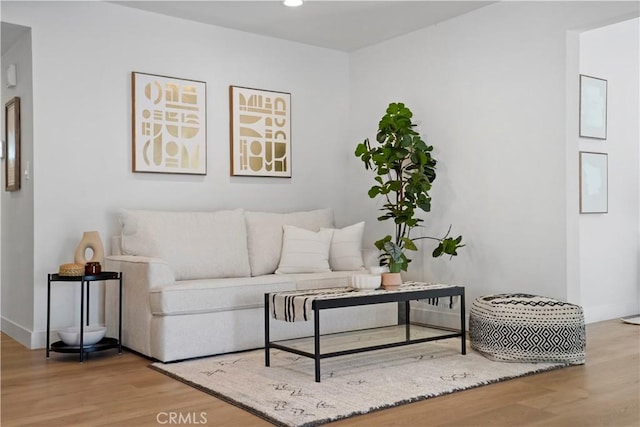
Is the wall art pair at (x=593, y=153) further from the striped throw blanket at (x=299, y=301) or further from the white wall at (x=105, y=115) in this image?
the white wall at (x=105, y=115)

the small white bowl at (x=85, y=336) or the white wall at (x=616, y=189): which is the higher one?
the white wall at (x=616, y=189)

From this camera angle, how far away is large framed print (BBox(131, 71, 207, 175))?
4.86 meters

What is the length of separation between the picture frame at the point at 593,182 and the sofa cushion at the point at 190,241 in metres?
2.73

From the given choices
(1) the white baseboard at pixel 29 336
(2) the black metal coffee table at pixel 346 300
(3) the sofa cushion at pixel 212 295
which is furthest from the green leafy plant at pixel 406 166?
(1) the white baseboard at pixel 29 336

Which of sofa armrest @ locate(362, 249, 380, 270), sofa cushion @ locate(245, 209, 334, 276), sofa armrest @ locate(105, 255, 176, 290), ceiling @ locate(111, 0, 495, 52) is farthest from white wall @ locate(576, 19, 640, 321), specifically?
sofa armrest @ locate(105, 255, 176, 290)

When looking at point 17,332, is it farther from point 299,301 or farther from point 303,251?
point 299,301

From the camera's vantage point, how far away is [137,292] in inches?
160

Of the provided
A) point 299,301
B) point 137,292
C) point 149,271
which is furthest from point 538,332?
point 137,292

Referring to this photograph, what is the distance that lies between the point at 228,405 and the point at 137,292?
1.41 metres

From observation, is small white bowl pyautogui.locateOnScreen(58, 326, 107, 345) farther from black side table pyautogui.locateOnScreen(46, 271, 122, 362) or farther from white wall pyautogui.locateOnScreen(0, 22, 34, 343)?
white wall pyautogui.locateOnScreen(0, 22, 34, 343)

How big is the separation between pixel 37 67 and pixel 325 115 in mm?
2549

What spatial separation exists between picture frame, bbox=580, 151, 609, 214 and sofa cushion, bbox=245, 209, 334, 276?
2213 millimetres

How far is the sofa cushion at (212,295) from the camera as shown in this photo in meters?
3.82

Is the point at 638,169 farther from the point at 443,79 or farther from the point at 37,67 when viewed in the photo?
the point at 37,67
